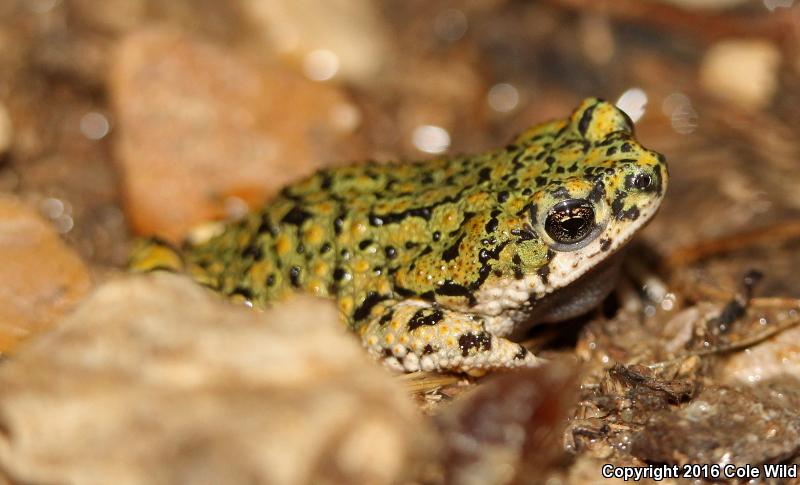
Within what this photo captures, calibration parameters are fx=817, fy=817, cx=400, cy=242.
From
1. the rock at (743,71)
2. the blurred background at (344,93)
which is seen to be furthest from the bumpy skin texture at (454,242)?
the rock at (743,71)

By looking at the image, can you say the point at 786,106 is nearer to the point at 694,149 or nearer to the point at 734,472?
the point at 694,149

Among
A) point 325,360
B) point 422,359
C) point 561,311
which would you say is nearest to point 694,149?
point 561,311

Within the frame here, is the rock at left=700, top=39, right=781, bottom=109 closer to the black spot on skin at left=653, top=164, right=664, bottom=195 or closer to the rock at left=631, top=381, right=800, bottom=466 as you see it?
the black spot on skin at left=653, top=164, right=664, bottom=195

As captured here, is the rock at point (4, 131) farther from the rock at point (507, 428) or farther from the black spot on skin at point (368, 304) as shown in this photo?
the rock at point (507, 428)

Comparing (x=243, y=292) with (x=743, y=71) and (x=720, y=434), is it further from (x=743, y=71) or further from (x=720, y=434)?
(x=743, y=71)

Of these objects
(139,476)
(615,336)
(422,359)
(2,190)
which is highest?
(139,476)

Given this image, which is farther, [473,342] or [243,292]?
[243,292]

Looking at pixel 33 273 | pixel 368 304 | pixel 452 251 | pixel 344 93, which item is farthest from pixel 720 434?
pixel 344 93
